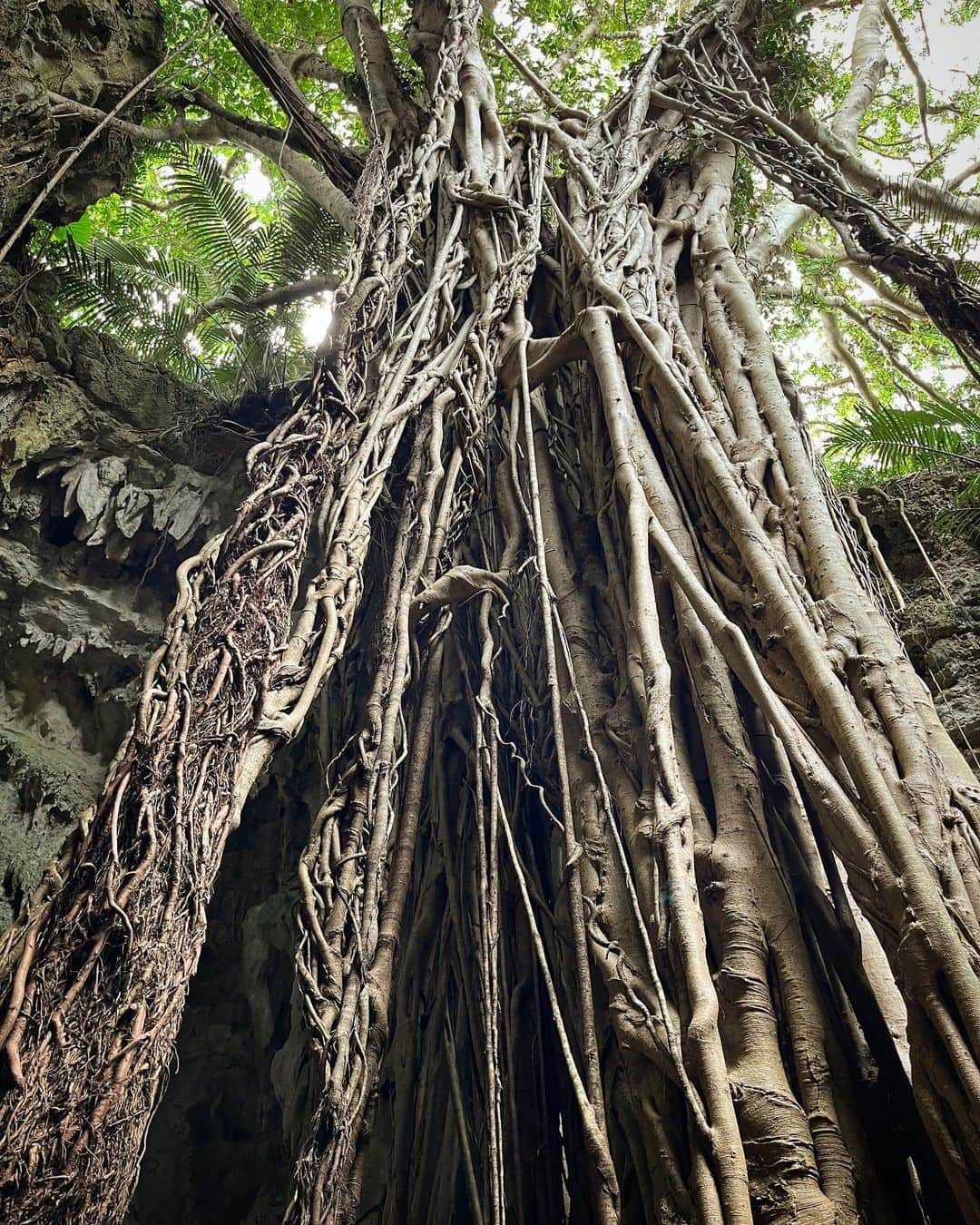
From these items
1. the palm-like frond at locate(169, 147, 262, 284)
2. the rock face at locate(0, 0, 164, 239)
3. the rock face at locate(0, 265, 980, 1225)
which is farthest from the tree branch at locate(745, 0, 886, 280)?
the rock face at locate(0, 0, 164, 239)

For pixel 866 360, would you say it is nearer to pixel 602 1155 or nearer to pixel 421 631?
pixel 421 631

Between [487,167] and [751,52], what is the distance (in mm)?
1763

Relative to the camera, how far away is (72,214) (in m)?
3.21

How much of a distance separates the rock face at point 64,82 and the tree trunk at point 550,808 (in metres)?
1.11

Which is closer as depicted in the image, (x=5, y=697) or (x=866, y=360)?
(x=5, y=697)

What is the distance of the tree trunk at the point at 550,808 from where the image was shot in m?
1.13

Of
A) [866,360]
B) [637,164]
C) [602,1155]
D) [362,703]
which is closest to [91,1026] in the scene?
[602,1155]

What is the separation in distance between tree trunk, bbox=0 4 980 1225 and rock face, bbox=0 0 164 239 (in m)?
1.11

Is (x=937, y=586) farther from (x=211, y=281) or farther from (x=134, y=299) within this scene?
(x=211, y=281)

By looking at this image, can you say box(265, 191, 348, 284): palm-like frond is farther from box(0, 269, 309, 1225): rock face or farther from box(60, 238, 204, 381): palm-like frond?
box(0, 269, 309, 1225): rock face

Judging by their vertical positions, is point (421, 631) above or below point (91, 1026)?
above

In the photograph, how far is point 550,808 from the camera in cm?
186

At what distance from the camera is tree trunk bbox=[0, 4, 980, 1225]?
3.71 feet

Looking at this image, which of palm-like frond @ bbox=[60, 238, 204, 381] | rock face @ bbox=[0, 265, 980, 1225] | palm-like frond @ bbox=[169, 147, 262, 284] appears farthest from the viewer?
palm-like frond @ bbox=[169, 147, 262, 284]
